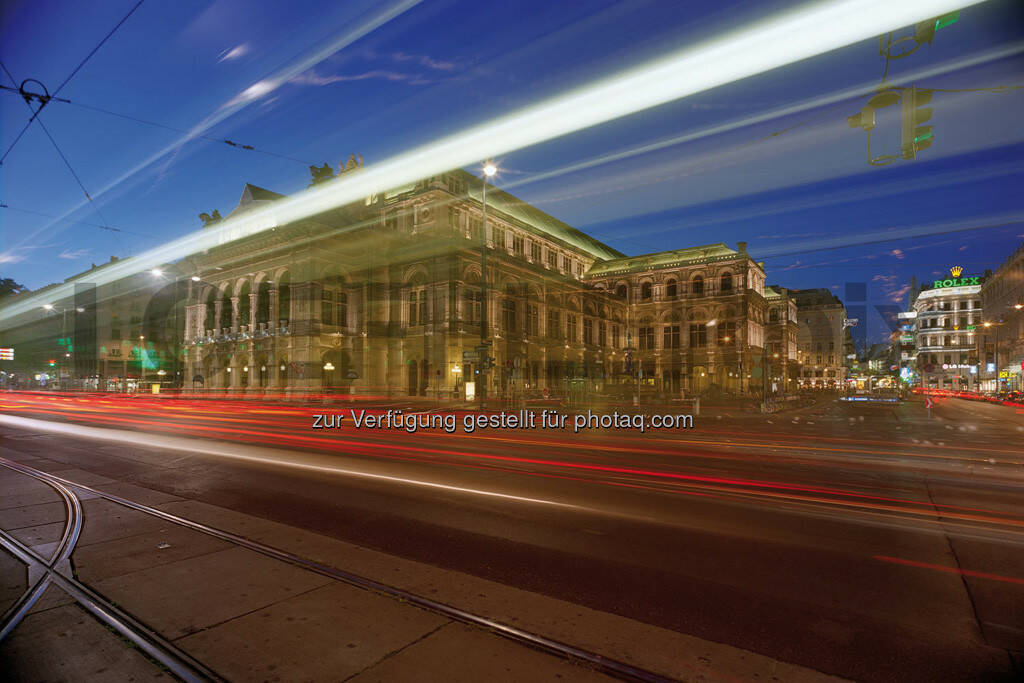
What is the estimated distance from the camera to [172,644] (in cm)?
374

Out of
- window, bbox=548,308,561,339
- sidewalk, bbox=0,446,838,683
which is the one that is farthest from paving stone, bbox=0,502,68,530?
window, bbox=548,308,561,339

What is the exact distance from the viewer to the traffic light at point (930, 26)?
27.8ft

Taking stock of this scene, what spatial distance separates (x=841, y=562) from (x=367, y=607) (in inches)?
203

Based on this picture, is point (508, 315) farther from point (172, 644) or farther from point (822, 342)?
point (822, 342)

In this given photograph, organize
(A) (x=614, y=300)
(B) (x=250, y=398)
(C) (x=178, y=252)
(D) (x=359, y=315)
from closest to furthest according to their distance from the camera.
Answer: (B) (x=250, y=398)
(D) (x=359, y=315)
(C) (x=178, y=252)
(A) (x=614, y=300)

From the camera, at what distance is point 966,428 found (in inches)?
890

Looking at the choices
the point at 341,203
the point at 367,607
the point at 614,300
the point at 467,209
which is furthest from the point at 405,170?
the point at 367,607

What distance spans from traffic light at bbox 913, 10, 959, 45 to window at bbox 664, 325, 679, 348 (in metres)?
63.2

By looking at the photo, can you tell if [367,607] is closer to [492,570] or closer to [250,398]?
[492,570]

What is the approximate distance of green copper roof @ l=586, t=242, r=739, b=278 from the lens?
67.9m

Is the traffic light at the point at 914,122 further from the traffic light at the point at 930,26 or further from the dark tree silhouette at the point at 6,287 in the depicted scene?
the dark tree silhouette at the point at 6,287

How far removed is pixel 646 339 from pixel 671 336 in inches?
148

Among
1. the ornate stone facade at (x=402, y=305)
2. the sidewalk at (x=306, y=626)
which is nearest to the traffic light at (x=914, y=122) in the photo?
the sidewalk at (x=306, y=626)

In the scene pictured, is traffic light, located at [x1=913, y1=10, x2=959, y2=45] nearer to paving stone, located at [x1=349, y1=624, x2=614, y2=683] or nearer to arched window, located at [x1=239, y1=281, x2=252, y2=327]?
paving stone, located at [x1=349, y1=624, x2=614, y2=683]
